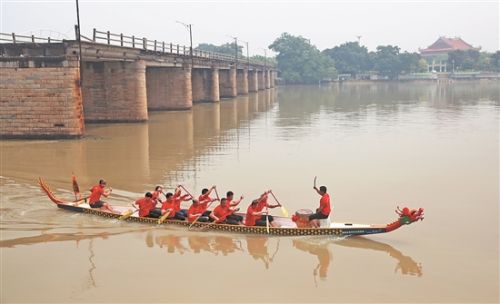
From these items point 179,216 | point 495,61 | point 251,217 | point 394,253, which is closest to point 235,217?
point 251,217

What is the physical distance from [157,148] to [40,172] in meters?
6.94

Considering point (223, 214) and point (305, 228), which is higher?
point (223, 214)

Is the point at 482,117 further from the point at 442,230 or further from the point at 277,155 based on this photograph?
the point at 442,230

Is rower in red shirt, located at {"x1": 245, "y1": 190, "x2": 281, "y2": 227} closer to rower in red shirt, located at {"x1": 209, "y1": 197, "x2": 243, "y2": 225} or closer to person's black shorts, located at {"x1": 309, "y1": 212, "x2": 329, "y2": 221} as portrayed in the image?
rower in red shirt, located at {"x1": 209, "y1": 197, "x2": 243, "y2": 225}

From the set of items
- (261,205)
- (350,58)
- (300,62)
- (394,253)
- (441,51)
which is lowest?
(394,253)

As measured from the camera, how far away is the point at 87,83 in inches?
1421

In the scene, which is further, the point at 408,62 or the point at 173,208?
the point at 408,62

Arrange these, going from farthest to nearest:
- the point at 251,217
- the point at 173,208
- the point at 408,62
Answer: the point at 408,62
the point at 173,208
the point at 251,217

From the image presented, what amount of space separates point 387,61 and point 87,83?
11565 cm

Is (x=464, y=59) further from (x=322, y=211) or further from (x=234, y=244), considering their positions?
(x=234, y=244)

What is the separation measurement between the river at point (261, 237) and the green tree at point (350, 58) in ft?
382

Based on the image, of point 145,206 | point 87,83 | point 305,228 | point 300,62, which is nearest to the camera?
point 305,228

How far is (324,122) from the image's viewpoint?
1550 inches

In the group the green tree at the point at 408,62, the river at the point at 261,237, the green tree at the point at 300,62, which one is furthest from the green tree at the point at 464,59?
the river at the point at 261,237
